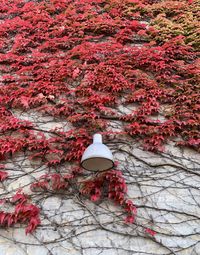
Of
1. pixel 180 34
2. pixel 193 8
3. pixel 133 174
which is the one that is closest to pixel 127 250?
pixel 133 174

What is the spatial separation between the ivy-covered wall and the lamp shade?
304mm

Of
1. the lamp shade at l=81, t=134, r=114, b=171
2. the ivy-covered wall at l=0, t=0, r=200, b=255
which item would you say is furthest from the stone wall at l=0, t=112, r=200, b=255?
the lamp shade at l=81, t=134, r=114, b=171

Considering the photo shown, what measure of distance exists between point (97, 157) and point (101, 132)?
3.04 ft

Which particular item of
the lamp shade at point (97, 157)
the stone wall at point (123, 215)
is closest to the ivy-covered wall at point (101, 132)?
the stone wall at point (123, 215)

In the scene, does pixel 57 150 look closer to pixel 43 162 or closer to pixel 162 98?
pixel 43 162

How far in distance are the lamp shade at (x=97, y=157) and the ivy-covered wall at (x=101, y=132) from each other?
304 millimetres

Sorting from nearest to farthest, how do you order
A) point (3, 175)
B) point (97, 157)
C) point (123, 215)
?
point (97, 157), point (123, 215), point (3, 175)

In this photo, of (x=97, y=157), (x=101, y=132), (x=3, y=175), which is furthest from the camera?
(x=101, y=132)

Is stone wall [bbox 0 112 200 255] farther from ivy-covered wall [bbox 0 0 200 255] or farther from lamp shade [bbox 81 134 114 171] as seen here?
lamp shade [bbox 81 134 114 171]

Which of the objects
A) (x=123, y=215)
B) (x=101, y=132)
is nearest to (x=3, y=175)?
(x=101, y=132)

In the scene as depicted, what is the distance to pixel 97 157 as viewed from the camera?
7.93ft

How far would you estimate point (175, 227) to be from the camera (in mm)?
2641

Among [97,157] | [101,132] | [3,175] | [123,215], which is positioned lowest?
[123,215]

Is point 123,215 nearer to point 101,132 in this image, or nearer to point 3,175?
point 101,132
